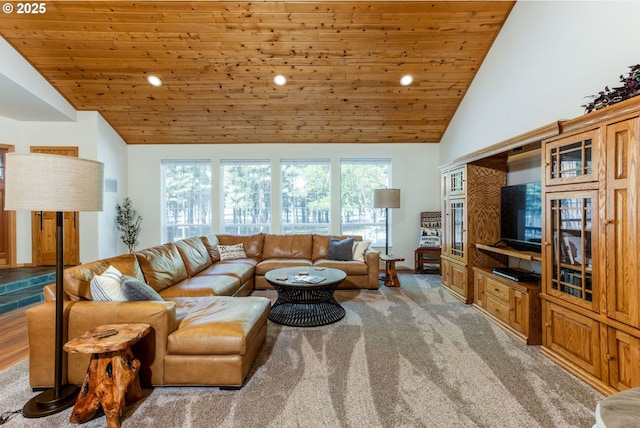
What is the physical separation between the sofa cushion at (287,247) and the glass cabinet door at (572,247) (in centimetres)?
335

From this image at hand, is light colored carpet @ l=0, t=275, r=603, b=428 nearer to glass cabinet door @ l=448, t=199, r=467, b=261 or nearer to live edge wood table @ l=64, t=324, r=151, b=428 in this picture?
live edge wood table @ l=64, t=324, r=151, b=428

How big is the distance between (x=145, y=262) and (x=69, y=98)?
3850mm

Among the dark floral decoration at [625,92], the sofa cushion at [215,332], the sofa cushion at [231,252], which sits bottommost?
the sofa cushion at [215,332]

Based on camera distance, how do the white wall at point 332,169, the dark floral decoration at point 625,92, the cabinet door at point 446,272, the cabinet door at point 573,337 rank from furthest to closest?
the white wall at point 332,169
the cabinet door at point 446,272
the cabinet door at point 573,337
the dark floral decoration at point 625,92

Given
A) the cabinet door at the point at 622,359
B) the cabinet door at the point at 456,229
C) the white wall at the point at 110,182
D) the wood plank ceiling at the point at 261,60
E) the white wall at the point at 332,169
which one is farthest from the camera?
the white wall at the point at 332,169

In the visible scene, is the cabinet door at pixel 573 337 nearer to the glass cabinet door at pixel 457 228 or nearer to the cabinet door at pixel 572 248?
the cabinet door at pixel 572 248

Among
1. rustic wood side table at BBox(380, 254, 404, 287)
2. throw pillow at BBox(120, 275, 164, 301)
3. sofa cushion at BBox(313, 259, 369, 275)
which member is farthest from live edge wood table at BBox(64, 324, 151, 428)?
rustic wood side table at BBox(380, 254, 404, 287)

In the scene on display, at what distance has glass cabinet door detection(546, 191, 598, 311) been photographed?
2.21 m

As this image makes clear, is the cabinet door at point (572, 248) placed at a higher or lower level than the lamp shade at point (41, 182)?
lower

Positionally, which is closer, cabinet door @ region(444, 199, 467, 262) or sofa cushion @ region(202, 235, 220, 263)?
cabinet door @ region(444, 199, 467, 262)

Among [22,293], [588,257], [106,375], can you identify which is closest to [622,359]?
[588,257]

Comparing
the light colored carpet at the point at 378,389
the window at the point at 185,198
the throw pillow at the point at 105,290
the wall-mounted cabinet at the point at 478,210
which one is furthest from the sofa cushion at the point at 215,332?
the window at the point at 185,198

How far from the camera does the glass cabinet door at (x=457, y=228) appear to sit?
404 centimetres

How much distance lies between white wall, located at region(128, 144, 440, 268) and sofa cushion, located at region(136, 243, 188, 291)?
2.56 m
